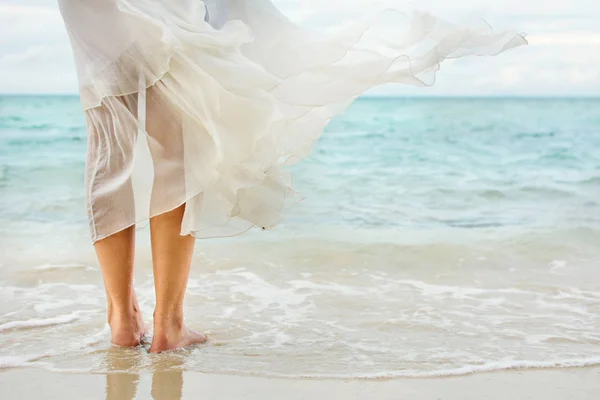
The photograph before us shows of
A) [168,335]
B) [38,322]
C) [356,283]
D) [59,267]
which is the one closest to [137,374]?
[168,335]

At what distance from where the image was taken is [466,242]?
145 inches

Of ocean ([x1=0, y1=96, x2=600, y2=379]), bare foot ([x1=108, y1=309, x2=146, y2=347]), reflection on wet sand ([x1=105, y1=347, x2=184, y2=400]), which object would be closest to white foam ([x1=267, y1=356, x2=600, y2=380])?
ocean ([x1=0, y1=96, x2=600, y2=379])

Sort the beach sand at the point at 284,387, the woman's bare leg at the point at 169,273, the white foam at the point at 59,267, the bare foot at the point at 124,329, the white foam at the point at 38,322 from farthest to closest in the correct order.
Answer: the white foam at the point at 59,267 < the white foam at the point at 38,322 < the bare foot at the point at 124,329 < the woman's bare leg at the point at 169,273 < the beach sand at the point at 284,387

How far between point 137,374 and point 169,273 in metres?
0.24

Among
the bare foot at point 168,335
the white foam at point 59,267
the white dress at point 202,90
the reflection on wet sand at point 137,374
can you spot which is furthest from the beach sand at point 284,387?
the white foam at point 59,267

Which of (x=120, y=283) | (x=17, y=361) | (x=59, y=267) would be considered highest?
(x=120, y=283)

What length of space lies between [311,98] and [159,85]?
1.13ft

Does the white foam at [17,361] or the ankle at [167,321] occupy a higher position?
the ankle at [167,321]

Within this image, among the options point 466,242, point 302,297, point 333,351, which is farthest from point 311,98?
point 466,242

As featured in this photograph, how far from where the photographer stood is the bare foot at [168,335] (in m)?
1.95

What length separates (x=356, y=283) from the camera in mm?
2805

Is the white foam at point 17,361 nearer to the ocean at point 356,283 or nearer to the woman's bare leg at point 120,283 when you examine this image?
the ocean at point 356,283

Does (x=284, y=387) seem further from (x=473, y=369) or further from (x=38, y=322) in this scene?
(x=38, y=322)

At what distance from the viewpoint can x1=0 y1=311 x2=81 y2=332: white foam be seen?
7.36 ft
